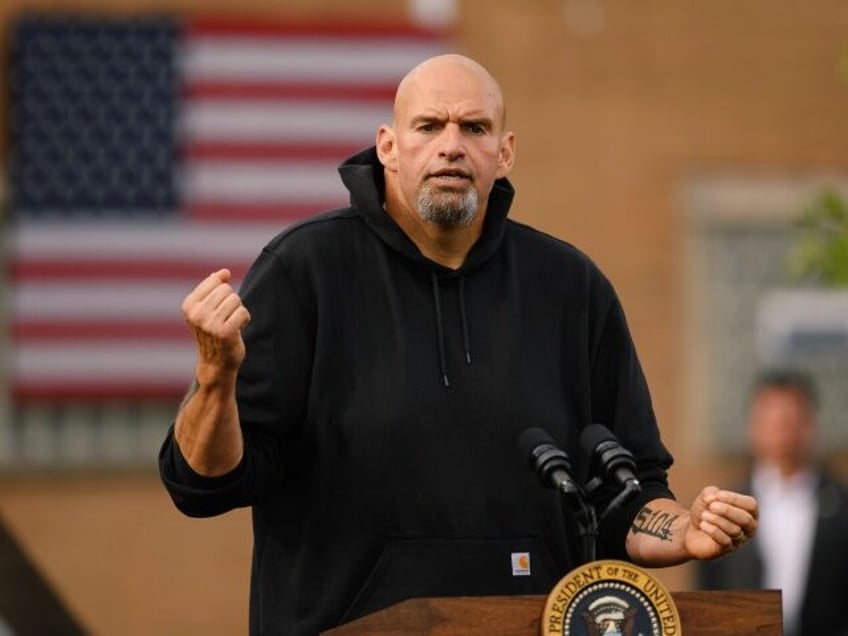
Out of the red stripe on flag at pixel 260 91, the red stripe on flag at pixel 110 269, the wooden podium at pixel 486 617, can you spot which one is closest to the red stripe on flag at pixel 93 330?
the red stripe on flag at pixel 110 269

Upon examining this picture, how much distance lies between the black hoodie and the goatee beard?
0.13 m

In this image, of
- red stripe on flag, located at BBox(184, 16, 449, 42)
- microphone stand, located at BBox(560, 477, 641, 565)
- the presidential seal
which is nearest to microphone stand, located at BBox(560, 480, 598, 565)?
microphone stand, located at BBox(560, 477, 641, 565)

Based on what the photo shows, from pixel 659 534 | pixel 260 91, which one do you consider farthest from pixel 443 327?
pixel 260 91

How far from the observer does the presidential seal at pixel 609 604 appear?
189 inches

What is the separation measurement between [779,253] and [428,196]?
35.2 feet

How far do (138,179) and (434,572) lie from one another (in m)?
9.58

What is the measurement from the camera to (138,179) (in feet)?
48.2

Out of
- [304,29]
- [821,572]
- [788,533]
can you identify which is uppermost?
[304,29]

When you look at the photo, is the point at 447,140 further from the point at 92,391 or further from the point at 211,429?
the point at 92,391

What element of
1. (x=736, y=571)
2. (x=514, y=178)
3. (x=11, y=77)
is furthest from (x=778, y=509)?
(x=11, y=77)

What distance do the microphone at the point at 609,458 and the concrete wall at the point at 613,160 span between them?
9733 mm

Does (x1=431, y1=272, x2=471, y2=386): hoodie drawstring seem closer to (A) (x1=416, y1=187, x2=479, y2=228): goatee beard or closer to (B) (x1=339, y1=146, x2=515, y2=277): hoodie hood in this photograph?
(B) (x1=339, y1=146, x2=515, y2=277): hoodie hood

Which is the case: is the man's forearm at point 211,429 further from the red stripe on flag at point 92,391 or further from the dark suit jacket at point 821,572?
the red stripe on flag at point 92,391

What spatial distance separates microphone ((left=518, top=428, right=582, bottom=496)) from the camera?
4957 millimetres
